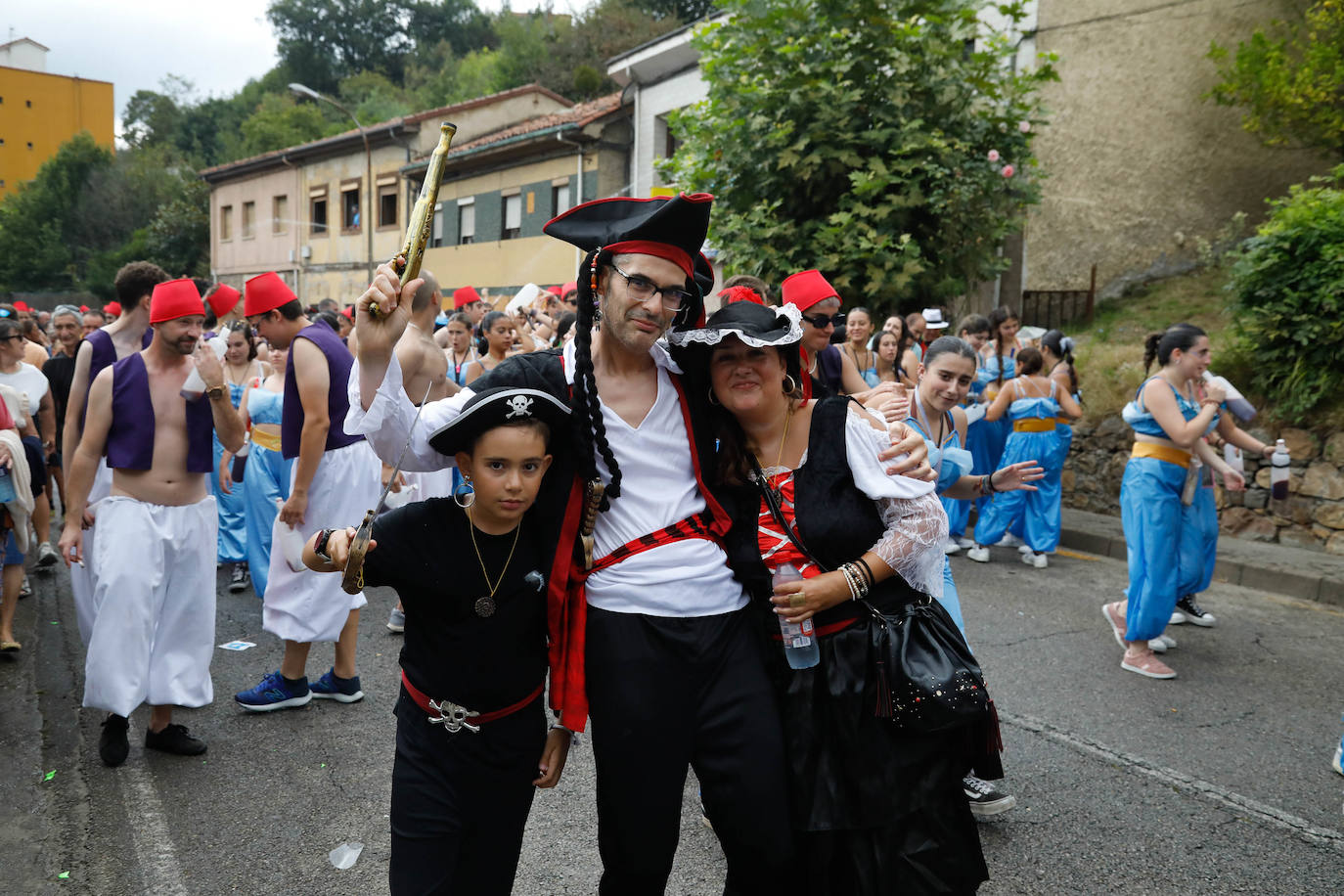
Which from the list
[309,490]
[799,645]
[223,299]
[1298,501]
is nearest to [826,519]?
[799,645]

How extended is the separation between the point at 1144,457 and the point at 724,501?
426cm

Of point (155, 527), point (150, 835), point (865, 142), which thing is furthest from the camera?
point (865, 142)

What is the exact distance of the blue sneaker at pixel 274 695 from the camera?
16.1ft

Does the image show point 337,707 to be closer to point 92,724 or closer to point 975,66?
point 92,724

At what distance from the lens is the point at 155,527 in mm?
4324

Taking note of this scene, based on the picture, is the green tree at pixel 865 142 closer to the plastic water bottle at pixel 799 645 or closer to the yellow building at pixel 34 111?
the plastic water bottle at pixel 799 645

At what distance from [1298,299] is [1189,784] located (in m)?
6.63

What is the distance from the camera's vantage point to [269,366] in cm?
824

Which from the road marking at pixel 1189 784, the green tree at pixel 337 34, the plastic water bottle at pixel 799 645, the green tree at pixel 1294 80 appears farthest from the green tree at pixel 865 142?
the green tree at pixel 337 34

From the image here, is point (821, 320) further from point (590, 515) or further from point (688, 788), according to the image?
point (590, 515)

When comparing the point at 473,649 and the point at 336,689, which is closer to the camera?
the point at 473,649

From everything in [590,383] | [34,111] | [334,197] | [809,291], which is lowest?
[590,383]

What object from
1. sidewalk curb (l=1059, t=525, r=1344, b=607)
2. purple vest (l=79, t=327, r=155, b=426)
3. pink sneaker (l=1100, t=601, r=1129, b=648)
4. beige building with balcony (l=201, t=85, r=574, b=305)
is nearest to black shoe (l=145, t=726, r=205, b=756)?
purple vest (l=79, t=327, r=155, b=426)

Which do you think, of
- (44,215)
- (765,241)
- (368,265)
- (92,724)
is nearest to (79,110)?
(44,215)
